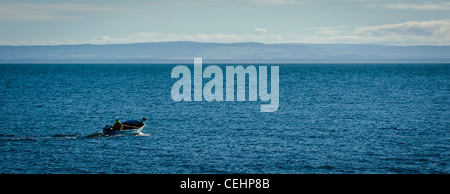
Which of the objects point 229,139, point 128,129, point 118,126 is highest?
point 118,126

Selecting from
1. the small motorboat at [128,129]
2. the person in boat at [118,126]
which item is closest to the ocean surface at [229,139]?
the small motorboat at [128,129]

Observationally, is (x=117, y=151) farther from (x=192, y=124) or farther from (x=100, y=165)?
(x=192, y=124)

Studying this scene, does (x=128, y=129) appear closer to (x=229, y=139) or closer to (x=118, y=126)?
(x=118, y=126)

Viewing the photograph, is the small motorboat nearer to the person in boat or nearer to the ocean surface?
the person in boat

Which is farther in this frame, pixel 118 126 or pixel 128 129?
pixel 128 129

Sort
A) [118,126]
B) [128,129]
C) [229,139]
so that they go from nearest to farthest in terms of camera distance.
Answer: [229,139] → [118,126] → [128,129]

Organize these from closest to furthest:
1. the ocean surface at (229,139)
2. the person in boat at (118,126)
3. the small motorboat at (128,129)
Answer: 1. the ocean surface at (229,139)
2. the small motorboat at (128,129)
3. the person in boat at (118,126)

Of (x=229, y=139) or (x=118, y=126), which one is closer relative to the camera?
(x=229, y=139)

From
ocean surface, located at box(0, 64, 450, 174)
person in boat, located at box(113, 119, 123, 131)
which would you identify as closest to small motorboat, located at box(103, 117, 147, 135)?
person in boat, located at box(113, 119, 123, 131)

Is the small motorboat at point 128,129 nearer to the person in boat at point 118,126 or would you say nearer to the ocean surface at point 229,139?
the person in boat at point 118,126

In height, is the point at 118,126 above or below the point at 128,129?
above

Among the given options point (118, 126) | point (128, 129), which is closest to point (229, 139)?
point (128, 129)

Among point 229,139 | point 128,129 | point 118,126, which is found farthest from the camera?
point 128,129

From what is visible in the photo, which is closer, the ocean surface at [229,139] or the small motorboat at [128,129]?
the ocean surface at [229,139]
